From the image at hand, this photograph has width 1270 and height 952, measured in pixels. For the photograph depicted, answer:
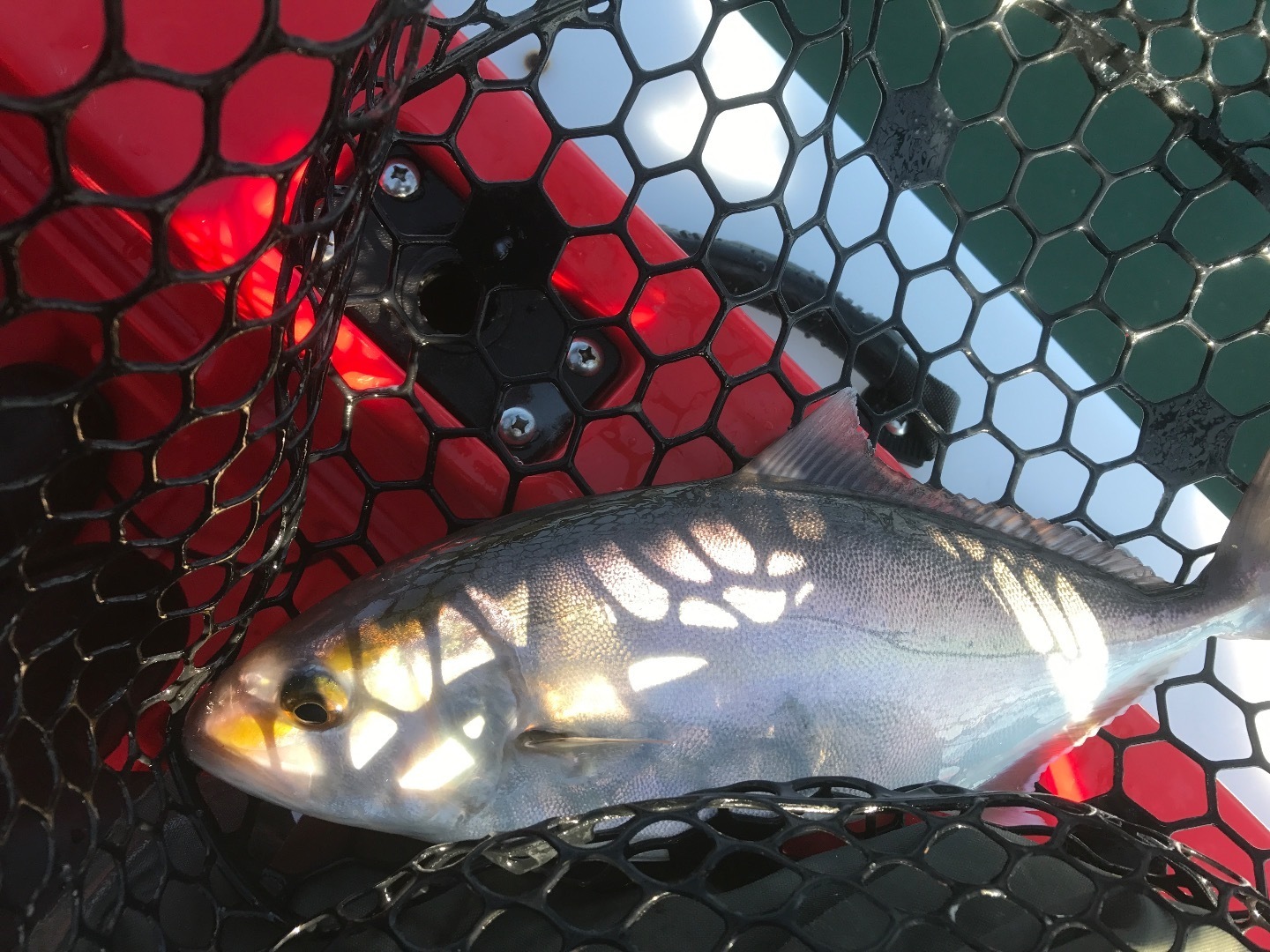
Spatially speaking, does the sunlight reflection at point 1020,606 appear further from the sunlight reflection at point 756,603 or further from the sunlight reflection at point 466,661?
the sunlight reflection at point 466,661

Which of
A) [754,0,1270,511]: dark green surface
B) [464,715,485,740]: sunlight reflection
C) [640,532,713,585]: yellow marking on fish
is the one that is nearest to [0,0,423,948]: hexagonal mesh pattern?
[464,715,485,740]: sunlight reflection

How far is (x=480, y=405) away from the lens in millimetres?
1516

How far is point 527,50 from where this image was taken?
1928 mm

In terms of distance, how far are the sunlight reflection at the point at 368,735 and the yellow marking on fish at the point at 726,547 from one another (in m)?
0.52

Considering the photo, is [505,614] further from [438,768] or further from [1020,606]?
[1020,606]

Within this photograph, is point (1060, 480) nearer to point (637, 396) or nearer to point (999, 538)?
point (999, 538)

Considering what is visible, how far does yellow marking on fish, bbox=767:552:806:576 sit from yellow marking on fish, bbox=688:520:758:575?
0.02 metres

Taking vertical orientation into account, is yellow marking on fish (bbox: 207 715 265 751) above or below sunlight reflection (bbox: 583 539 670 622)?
below

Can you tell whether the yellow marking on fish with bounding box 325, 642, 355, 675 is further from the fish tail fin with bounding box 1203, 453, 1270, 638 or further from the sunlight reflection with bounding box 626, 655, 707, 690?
the fish tail fin with bounding box 1203, 453, 1270, 638

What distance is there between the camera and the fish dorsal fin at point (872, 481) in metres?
1.44

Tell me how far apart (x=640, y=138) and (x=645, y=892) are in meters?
1.62

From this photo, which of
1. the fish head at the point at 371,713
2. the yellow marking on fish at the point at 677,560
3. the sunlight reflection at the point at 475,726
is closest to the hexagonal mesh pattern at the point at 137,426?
the fish head at the point at 371,713

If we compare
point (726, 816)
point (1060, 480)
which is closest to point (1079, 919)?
point (726, 816)

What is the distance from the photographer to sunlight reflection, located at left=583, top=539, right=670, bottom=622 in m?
1.27
